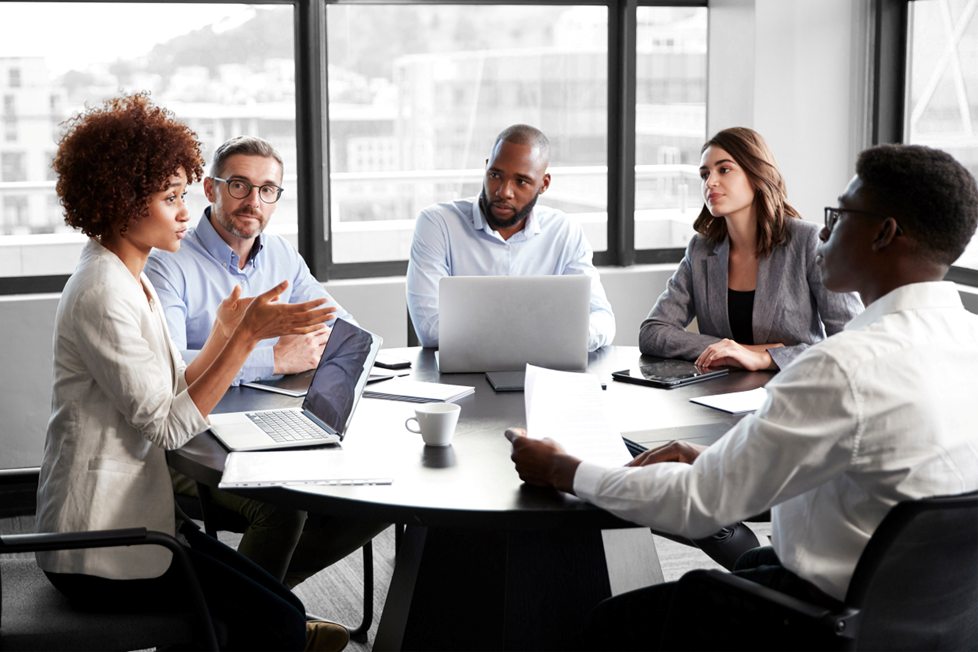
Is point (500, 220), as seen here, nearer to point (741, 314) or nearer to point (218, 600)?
point (741, 314)

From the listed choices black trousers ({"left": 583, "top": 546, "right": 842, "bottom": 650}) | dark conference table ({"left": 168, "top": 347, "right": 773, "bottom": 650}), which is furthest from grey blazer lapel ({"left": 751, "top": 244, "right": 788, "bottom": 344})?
black trousers ({"left": 583, "top": 546, "right": 842, "bottom": 650})

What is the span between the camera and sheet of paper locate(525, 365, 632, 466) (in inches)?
66.9

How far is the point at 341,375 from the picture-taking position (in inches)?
76.2

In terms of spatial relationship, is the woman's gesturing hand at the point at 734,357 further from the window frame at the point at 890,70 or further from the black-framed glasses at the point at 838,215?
the window frame at the point at 890,70

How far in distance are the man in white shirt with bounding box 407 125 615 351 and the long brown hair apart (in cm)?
53

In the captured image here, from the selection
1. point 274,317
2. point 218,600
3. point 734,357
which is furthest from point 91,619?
point 734,357

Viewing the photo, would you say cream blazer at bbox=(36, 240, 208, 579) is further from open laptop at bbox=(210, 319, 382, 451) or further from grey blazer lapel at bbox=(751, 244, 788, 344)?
grey blazer lapel at bbox=(751, 244, 788, 344)

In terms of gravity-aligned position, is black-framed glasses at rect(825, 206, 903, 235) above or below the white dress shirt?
above

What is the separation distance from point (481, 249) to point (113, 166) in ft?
5.18

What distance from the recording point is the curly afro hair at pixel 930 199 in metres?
1.35

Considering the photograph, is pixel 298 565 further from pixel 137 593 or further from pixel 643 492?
pixel 643 492

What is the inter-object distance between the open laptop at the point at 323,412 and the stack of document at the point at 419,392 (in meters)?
0.18

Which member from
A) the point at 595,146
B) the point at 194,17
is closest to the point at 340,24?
the point at 194,17

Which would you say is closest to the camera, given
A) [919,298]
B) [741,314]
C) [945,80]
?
[919,298]
